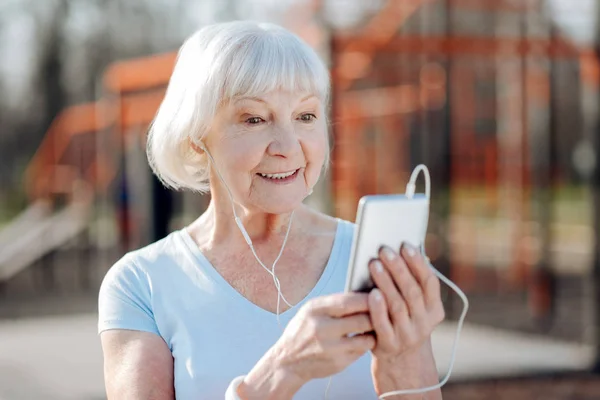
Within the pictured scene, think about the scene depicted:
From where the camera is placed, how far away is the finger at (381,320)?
1.45 meters

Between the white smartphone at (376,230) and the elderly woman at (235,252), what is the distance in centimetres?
23

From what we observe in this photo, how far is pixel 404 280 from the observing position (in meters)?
1.46

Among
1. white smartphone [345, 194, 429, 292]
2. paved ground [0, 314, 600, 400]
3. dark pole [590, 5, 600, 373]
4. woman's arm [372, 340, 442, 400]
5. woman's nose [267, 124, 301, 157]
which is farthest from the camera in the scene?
dark pole [590, 5, 600, 373]

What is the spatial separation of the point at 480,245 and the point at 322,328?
13.2 meters

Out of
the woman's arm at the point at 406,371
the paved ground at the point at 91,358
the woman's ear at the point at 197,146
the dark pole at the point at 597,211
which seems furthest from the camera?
the dark pole at the point at 597,211

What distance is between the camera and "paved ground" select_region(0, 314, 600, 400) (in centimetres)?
580

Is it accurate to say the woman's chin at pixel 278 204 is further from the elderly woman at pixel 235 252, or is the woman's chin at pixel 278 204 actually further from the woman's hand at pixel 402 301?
the woman's hand at pixel 402 301

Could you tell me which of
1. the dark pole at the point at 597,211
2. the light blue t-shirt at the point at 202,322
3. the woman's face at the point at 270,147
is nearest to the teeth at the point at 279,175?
the woman's face at the point at 270,147

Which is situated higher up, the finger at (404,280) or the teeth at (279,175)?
the teeth at (279,175)

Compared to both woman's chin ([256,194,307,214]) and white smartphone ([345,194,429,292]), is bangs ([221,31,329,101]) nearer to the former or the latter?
woman's chin ([256,194,307,214])

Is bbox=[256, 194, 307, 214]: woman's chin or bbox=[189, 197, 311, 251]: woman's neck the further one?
bbox=[189, 197, 311, 251]: woman's neck

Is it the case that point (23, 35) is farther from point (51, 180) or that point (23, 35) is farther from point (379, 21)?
point (379, 21)

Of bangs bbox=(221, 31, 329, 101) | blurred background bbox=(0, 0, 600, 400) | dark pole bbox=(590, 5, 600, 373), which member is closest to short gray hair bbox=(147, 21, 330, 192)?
bangs bbox=(221, 31, 329, 101)

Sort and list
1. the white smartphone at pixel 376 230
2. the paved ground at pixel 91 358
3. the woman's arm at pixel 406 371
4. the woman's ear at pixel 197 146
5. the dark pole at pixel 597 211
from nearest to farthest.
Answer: the white smartphone at pixel 376 230, the woman's arm at pixel 406 371, the woman's ear at pixel 197 146, the paved ground at pixel 91 358, the dark pole at pixel 597 211
